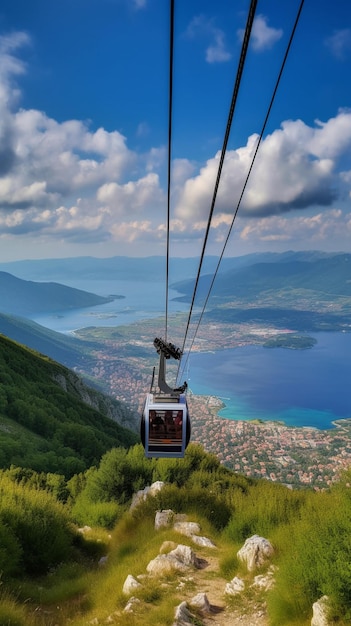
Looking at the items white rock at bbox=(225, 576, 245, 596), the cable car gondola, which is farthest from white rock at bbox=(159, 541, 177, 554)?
white rock at bbox=(225, 576, 245, 596)

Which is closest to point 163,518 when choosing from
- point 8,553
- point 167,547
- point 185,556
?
point 167,547

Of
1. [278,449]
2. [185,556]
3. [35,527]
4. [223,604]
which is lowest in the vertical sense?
[278,449]

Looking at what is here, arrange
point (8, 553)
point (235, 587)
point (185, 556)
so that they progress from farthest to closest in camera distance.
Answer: point (8, 553) → point (185, 556) → point (235, 587)

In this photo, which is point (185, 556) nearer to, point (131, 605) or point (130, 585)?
point (130, 585)

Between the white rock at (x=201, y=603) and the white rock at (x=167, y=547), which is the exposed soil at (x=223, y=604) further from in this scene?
the white rock at (x=167, y=547)

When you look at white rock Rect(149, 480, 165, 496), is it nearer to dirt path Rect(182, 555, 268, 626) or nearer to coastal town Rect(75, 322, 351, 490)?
dirt path Rect(182, 555, 268, 626)

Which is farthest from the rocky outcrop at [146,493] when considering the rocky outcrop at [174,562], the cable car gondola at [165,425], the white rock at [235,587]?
the white rock at [235,587]

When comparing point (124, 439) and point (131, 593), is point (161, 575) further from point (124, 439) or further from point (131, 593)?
point (124, 439)
